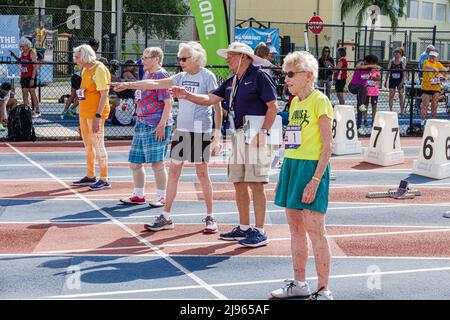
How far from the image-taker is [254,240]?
27.1 ft

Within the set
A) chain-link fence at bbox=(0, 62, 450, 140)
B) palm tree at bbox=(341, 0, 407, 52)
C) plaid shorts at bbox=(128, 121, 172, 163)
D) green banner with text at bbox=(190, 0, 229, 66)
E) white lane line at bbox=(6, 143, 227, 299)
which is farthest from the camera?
palm tree at bbox=(341, 0, 407, 52)

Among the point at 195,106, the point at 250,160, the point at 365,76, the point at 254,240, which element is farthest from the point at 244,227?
the point at 365,76

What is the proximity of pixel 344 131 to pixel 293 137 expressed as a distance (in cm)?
950

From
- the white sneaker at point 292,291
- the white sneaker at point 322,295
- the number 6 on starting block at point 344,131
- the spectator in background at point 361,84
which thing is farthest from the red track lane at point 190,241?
the spectator in background at point 361,84

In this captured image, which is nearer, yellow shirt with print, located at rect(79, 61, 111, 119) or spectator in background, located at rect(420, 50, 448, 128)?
yellow shirt with print, located at rect(79, 61, 111, 119)

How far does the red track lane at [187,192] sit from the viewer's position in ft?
36.2

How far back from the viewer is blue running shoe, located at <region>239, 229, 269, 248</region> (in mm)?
8247

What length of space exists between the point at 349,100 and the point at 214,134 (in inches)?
801

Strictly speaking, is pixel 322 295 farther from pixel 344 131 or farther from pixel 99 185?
pixel 344 131

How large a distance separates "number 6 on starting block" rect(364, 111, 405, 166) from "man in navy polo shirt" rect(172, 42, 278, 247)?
253 inches

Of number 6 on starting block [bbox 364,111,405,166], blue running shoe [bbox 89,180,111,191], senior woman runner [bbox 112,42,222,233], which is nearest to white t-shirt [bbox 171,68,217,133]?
senior woman runner [bbox 112,42,222,233]

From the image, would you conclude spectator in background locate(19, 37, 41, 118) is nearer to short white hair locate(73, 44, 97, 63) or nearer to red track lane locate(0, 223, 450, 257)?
short white hair locate(73, 44, 97, 63)
